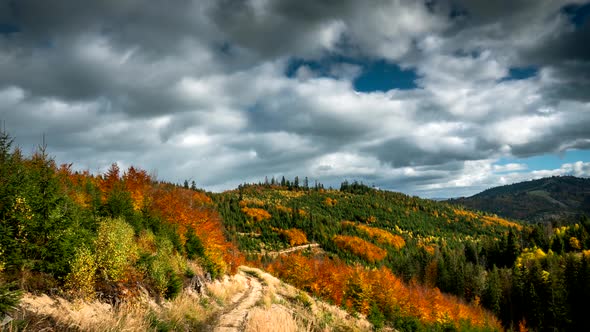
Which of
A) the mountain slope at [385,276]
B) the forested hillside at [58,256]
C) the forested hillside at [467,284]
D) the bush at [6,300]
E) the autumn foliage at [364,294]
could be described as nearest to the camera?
the bush at [6,300]

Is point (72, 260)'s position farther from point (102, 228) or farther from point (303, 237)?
point (303, 237)

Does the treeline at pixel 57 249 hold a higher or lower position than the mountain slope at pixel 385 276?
higher

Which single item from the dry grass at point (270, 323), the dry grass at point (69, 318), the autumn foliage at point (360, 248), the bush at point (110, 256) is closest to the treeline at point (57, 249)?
the bush at point (110, 256)

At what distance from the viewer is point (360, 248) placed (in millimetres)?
179625

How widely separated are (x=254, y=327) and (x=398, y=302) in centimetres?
7190

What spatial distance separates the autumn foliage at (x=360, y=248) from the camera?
573 ft

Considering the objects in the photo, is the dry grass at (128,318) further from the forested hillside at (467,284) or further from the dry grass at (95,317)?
the forested hillside at (467,284)

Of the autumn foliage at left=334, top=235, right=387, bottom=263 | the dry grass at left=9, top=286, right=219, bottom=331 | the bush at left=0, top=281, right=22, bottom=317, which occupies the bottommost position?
the autumn foliage at left=334, top=235, right=387, bottom=263

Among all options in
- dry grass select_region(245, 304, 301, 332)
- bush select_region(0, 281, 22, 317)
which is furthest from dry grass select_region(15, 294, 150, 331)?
dry grass select_region(245, 304, 301, 332)

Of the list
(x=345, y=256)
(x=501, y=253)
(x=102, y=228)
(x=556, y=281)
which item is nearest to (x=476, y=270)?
(x=556, y=281)

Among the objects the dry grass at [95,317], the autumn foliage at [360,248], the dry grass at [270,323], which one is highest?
the dry grass at [270,323]

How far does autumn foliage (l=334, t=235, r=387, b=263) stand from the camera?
17464 centimetres

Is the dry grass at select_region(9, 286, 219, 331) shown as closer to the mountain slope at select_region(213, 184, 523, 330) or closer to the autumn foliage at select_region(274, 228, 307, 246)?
the mountain slope at select_region(213, 184, 523, 330)

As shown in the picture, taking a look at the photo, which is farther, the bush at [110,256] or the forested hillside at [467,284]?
the forested hillside at [467,284]
